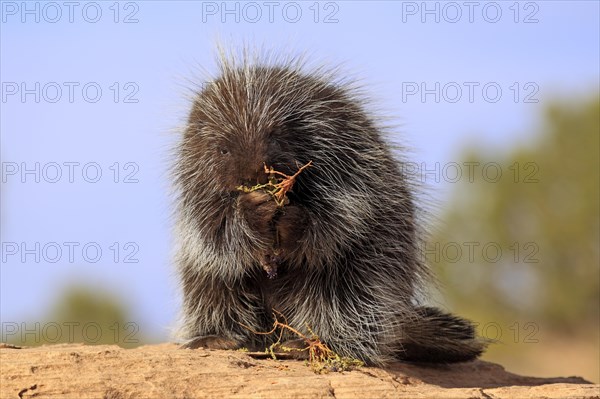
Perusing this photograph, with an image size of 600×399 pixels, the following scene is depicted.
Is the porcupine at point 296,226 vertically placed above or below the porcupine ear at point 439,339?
above

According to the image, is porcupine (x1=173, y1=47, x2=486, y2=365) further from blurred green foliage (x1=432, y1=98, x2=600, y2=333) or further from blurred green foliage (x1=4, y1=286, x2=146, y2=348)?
blurred green foliage (x1=4, y1=286, x2=146, y2=348)

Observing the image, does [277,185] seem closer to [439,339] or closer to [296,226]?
[296,226]

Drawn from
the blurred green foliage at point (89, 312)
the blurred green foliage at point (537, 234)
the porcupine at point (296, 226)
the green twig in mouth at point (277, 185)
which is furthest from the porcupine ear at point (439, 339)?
the blurred green foliage at point (89, 312)

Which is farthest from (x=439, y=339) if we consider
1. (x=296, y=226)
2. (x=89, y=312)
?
(x=89, y=312)

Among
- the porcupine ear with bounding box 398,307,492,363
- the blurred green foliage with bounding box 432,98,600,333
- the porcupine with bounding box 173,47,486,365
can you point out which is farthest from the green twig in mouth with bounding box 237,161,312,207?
the blurred green foliage with bounding box 432,98,600,333

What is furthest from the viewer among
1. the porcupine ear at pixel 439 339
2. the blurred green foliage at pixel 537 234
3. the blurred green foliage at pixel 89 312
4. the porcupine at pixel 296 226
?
the blurred green foliage at pixel 89 312

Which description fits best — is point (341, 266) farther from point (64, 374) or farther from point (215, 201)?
point (64, 374)

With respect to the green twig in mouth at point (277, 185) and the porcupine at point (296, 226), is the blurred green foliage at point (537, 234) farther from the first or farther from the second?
the green twig in mouth at point (277, 185)
